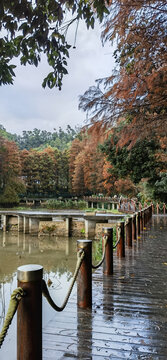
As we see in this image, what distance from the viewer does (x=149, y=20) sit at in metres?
4.11

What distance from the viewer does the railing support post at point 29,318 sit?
1598 mm

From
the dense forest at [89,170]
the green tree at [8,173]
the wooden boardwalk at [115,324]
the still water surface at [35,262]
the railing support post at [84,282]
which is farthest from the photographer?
the green tree at [8,173]

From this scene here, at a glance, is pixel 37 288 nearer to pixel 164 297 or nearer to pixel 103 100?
pixel 164 297

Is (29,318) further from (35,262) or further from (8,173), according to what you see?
(8,173)

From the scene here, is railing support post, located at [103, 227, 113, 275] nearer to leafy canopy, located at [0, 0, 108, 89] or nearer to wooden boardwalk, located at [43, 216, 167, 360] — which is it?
wooden boardwalk, located at [43, 216, 167, 360]

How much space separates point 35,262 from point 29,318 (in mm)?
8983

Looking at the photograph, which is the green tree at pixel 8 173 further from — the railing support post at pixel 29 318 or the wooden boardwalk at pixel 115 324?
the railing support post at pixel 29 318

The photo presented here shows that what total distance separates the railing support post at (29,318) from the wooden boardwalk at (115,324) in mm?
570

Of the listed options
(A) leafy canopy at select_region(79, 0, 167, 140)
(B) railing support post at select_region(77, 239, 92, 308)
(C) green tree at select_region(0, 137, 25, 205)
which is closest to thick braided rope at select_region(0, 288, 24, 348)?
(B) railing support post at select_region(77, 239, 92, 308)

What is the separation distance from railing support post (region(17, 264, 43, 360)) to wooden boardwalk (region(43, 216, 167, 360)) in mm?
570

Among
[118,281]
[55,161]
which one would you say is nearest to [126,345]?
[118,281]

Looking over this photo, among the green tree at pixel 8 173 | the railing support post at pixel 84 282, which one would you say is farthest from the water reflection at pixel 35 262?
the green tree at pixel 8 173

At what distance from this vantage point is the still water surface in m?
5.03

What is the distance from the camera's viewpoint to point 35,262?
10.1 metres
